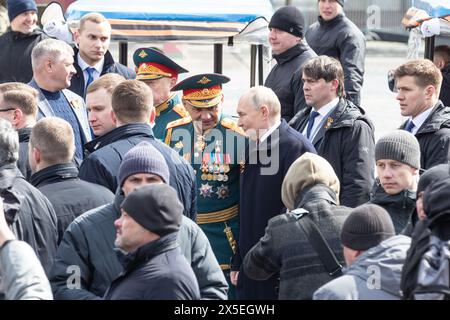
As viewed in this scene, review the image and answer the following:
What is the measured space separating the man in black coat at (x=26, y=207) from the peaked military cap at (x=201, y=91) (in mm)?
1762

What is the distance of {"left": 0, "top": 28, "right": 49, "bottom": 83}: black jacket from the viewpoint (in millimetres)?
9617

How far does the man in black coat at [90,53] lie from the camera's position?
8781mm

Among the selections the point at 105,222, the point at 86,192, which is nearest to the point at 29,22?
the point at 86,192

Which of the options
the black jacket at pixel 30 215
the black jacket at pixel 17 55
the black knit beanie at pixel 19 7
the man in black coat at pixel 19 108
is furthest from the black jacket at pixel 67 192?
the black knit beanie at pixel 19 7

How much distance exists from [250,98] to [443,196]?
248cm

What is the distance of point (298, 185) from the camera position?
17.8 feet

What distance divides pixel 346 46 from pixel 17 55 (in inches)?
120

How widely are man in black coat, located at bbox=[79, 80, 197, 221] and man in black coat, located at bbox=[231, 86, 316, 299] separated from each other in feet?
1.39

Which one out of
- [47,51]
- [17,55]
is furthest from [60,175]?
[17,55]

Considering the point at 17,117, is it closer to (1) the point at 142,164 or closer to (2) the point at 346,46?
(1) the point at 142,164

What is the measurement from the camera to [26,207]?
17.2ft

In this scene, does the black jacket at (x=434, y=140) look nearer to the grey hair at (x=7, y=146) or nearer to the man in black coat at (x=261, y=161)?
the man in black coat at (x=261, y=161)

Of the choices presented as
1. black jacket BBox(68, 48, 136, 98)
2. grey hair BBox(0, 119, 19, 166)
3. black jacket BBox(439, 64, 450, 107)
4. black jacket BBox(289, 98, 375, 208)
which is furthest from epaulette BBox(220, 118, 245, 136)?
black jacket BBox(439, 64, 450, 107)
